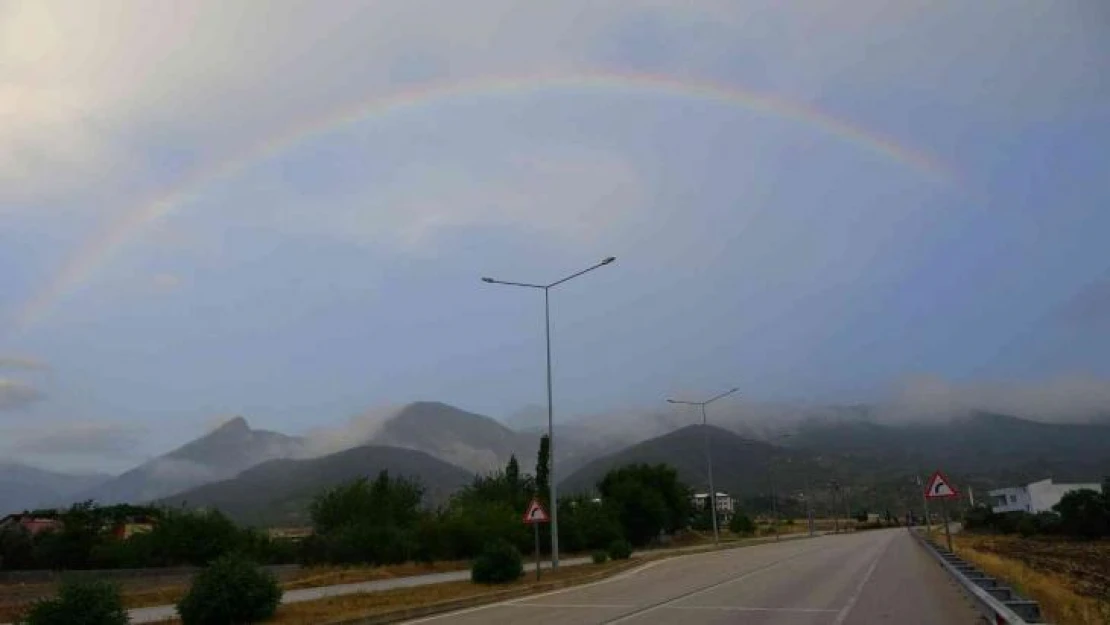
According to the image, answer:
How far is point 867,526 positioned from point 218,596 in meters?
143

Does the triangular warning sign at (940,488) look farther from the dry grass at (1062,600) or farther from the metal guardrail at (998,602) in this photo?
the metal guardrail at (998,602)

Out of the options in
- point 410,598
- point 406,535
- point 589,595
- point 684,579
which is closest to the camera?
point 410,598

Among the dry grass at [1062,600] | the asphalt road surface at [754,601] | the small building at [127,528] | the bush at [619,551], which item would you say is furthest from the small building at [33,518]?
the dry grass at [1062,600]

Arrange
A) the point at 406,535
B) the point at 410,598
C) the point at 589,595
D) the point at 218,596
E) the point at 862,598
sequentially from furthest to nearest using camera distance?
the point at 406,535, the point at 589,595, the point at 410,598, the point at 862,598, the point at 218,596

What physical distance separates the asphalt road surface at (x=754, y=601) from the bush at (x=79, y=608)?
580 centimetres

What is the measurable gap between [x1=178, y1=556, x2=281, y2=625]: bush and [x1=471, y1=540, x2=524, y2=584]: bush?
35.1ft

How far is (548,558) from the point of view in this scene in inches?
2051

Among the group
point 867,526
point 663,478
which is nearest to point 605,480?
point 663,478

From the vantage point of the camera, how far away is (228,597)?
1725 centimetres

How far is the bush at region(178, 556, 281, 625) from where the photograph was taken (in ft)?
56.1

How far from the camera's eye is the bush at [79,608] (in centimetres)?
1405

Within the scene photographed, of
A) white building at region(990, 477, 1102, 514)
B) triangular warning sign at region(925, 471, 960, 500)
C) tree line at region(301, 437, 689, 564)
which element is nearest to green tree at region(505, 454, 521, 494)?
tree line at region(301, 437, 689, 564)

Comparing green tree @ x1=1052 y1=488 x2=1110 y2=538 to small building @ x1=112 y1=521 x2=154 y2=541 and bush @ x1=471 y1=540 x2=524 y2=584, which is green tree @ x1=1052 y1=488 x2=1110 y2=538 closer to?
bush @ x1=471 y1=540 x2=524 y2=584

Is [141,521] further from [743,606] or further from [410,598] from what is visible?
[743,606]
